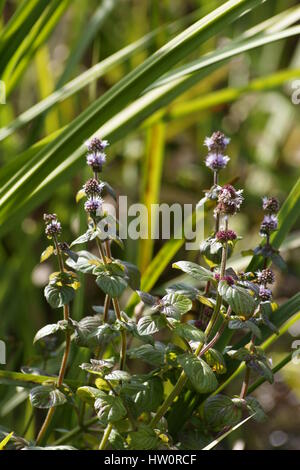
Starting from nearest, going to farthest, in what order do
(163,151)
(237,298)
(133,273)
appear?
(237,298) < (133,273) < (163,151)

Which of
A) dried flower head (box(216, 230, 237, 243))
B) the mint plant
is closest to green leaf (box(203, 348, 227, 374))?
the mint plant

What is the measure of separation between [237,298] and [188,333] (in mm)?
59

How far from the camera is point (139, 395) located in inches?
25.4

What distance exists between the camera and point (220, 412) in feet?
2.15

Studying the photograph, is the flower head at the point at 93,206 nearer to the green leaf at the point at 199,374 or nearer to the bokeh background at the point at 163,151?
the green leaf at the point at 199,374

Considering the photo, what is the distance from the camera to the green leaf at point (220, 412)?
65 centimetres

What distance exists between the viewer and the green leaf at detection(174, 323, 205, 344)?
61 centimetres

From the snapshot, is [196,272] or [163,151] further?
[163,151]

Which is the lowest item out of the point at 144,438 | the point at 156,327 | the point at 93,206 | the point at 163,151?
the point at 144,438

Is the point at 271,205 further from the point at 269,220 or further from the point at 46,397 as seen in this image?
the point at 46,397

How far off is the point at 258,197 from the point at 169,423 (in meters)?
0.95

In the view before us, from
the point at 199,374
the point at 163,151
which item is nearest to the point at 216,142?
the point at 199,374

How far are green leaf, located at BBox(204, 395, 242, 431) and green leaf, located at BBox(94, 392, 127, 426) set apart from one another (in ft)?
0.29

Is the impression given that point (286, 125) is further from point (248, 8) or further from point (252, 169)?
point (248, 8)
